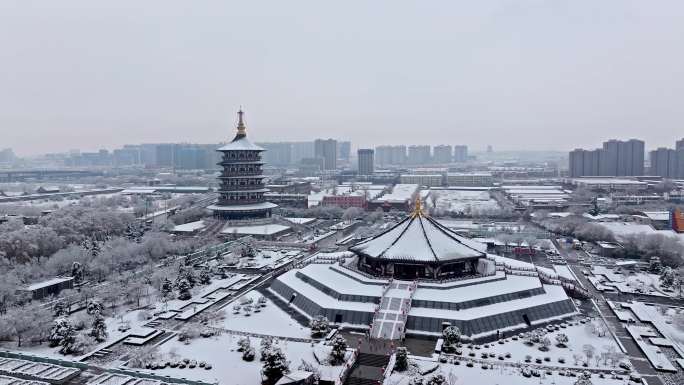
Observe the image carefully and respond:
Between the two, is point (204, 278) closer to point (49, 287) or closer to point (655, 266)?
point (49, 287)

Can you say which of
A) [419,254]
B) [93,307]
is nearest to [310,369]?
[419,254]

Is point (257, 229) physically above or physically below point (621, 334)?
above

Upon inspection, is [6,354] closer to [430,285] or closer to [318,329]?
[318,329]

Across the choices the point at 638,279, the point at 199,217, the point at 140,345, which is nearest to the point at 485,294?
the point at 638,279

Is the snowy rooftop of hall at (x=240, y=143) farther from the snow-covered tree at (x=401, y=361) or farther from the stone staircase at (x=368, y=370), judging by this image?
the snow-covered tree at (x=401, y=361)

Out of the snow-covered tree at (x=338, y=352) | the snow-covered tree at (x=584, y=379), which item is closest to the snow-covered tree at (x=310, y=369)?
the snow-covered tree at (x=338, y=352)
